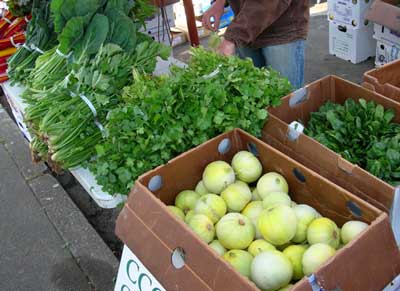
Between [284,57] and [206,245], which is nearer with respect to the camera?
[206,245]

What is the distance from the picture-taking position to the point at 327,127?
1752 millimetres

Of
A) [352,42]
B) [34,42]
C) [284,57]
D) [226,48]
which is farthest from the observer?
[352,42]

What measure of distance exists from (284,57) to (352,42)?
239 centimetres

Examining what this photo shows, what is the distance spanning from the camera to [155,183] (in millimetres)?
1499

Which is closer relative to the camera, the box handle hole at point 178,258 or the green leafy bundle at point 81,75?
the box handle hole at point 178,258

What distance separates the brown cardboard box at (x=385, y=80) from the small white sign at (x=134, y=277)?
4.00ft

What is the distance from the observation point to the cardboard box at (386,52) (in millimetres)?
3883

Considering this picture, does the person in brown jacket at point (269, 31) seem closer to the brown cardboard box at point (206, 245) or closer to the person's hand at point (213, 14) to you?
the person's hand at point (213, 14)

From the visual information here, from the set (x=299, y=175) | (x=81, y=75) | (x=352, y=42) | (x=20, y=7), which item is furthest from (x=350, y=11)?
(x=299, y=175)

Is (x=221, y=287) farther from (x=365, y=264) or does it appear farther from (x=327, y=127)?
(x=327, y=127)

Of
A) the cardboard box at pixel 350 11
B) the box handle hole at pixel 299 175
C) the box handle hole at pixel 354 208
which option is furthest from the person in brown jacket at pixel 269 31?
the cardboard box at pixel 350 11

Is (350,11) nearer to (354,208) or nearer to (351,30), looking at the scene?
(351,30)

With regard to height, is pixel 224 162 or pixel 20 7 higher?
pixel 20 7

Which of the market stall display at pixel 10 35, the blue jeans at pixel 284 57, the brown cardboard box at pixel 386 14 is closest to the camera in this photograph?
the blue jeans at pixel 284 57
